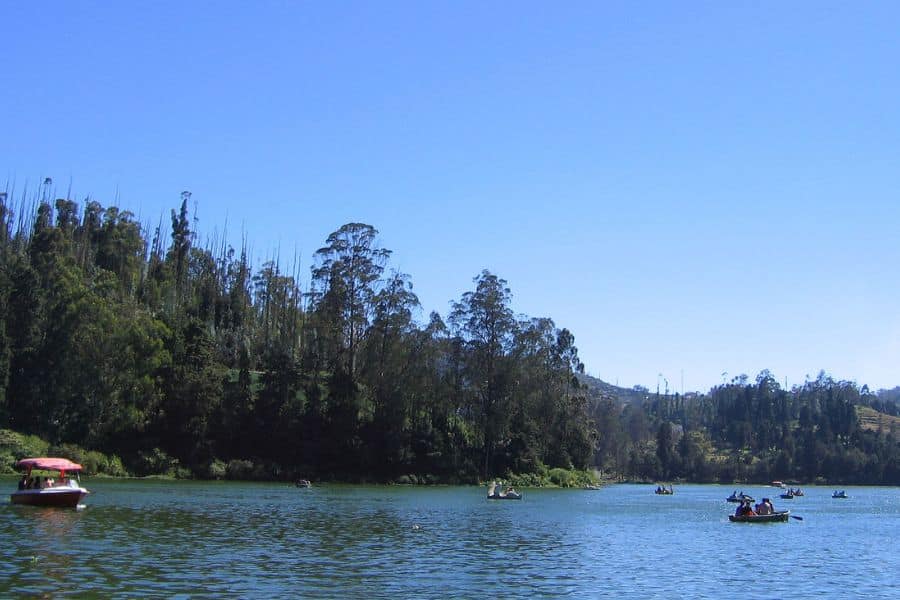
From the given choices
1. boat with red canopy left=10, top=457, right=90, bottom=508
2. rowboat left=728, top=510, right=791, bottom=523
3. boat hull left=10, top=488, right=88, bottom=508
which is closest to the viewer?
boat hull left=10, top=488, right=88, bottom=508

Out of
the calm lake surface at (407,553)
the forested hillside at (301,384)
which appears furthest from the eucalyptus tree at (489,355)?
the calm lake surface at (407,553)

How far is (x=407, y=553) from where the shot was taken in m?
36.2

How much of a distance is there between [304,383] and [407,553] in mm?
72347

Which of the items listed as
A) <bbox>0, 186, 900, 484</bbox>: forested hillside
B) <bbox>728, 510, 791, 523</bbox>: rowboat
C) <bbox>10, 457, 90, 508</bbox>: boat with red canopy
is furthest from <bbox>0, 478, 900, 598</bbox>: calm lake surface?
<bbox>0, 186, 900, 484</bbox>: forested hillside

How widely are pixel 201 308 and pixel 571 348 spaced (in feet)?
174

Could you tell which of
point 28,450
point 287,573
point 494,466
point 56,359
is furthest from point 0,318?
point 287,573

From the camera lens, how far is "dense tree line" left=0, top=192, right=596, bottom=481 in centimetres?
9550

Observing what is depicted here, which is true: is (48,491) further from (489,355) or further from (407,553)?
(489,355)

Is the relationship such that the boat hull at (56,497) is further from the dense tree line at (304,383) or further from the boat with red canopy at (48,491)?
the dense tree line at (304,383)

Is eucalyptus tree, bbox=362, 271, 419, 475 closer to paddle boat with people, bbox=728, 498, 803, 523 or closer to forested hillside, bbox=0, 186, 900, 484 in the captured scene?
forested hillside, bbox=0, 186, 900, 484

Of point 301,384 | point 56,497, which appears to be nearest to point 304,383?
point 301,384

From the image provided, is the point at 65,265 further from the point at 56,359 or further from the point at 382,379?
the point at 382,379

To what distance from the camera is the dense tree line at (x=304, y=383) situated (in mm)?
95500

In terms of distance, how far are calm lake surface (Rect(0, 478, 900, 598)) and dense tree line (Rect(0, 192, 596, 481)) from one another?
3302 centimetres
